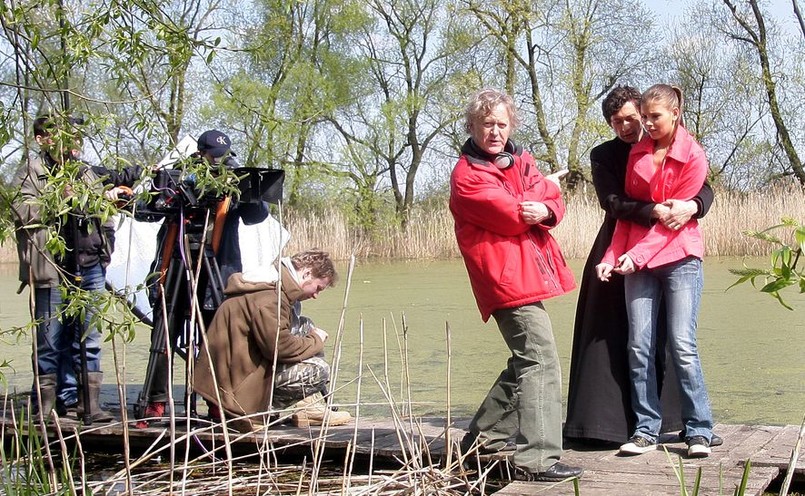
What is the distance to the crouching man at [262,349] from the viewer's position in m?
3.83

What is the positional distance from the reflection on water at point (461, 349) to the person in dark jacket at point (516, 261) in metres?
0.23

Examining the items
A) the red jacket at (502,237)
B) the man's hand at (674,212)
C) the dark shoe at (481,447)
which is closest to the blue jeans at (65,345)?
the dark shoe at (481,447)

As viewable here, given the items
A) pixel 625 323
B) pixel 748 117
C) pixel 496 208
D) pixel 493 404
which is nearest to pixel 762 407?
pixel 625 323

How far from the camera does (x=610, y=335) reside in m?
3.48

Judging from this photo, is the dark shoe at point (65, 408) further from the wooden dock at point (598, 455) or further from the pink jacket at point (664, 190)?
the pink jacket at point (664, 190)

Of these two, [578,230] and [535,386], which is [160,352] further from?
[578,230]

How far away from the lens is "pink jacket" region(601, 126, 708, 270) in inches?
128

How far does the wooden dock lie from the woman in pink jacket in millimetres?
95

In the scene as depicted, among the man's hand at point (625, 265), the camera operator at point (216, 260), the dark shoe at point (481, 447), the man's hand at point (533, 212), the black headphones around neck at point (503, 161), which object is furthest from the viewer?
the camera operator at point (216, 260)

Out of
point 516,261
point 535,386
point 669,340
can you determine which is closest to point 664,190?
point 669,340

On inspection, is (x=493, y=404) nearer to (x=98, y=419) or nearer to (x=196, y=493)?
(x=196, y=493)

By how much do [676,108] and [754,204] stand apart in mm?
9930

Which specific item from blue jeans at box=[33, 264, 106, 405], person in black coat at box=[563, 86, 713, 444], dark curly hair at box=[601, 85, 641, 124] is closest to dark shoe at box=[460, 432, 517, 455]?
person in black coat at box=[563, 86, 713, 444]

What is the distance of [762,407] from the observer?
441 centimetres
